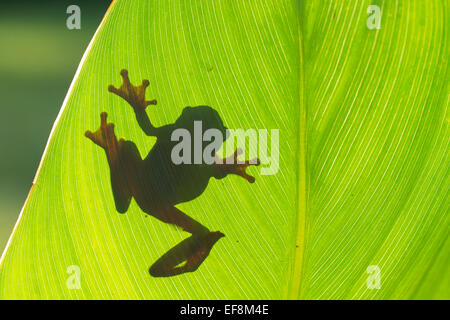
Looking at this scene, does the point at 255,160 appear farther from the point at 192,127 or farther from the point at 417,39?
the point at 417,39

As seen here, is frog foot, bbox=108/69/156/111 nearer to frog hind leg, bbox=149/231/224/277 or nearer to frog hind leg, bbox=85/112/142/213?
frog hind leg, bbox=85/112/142/213

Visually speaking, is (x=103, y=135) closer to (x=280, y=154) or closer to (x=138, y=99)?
(x=138, y=99)

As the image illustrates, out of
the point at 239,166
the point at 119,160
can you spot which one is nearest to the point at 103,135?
the point at 119,160

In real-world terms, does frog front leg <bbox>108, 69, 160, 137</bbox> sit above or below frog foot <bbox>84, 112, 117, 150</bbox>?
above

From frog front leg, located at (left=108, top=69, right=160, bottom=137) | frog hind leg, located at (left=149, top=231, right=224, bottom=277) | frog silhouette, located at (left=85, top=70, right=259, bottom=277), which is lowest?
frog hind leg, located at (left=149, top=231, right=224, bottom=277)

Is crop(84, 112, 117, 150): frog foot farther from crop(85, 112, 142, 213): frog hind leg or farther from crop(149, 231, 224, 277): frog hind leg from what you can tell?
crop(149, 231, 224, 277): frog hind leg

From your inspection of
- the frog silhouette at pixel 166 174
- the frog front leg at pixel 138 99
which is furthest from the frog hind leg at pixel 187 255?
the frog front leg at pixel 138 99

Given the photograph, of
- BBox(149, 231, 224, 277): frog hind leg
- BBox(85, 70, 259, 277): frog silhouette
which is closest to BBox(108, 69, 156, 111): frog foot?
BBox(85, 70, 259, 277): frog silhouette

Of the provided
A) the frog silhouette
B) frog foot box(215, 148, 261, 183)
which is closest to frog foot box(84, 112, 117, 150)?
the frog silhouette
